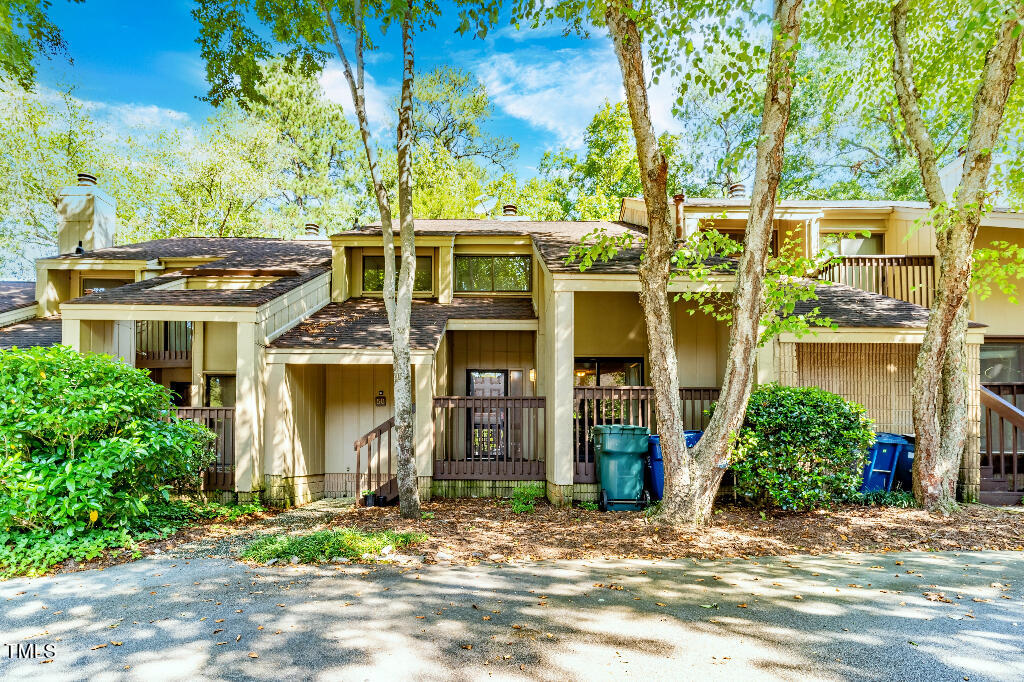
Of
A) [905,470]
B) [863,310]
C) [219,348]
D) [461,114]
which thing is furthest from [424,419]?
[461,114]

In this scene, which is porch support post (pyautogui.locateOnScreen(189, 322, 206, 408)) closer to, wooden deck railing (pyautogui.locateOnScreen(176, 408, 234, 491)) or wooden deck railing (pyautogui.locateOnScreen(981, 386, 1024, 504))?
wooden deck railing (pyautogui.locateOnScreen(176, 408, 234, 491))

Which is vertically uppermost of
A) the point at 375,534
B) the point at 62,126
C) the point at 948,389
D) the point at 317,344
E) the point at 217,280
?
the point at 62,126

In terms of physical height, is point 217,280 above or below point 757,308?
above

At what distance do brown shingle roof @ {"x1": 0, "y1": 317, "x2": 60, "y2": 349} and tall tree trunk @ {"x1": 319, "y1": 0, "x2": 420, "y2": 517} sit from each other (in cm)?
714

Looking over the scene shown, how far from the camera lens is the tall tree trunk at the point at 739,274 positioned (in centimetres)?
634

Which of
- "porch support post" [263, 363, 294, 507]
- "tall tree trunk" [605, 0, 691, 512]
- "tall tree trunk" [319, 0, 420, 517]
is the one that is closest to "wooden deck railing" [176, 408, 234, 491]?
"porch support post" [263, 363, 294, 507]

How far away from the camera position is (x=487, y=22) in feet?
27.1

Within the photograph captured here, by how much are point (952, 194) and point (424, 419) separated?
27.5 feet

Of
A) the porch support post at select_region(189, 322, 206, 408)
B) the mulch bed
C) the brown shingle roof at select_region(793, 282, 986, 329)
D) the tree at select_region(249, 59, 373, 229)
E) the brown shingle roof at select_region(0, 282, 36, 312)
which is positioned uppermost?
the tree at select_region(249, 59, 373, 229)

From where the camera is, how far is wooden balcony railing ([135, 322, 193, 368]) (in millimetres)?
11258

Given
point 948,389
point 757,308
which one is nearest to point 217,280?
point 757,308

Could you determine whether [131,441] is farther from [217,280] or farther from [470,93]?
[470,93]

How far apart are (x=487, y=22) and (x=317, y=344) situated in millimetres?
5881

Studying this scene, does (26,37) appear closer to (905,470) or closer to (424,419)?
(424,419)
